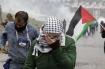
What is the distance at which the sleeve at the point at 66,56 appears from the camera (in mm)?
3911

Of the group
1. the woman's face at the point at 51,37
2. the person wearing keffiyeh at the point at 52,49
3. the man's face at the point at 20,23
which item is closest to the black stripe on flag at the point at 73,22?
the man's face at the point at 20,23

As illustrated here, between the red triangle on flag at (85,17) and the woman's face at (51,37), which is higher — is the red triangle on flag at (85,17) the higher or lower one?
the lower one

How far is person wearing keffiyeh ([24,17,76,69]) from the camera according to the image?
3.90 m

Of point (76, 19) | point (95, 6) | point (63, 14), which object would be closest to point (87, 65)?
point (76, 19)

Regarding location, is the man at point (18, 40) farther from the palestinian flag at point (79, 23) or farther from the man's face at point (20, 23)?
the palestinian flag at point (79, 23)

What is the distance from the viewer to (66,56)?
3957 mm

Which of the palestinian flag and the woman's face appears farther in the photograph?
the palestinian flag

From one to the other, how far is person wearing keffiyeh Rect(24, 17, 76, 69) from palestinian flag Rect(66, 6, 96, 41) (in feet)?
13.9

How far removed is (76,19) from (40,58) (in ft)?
17.1

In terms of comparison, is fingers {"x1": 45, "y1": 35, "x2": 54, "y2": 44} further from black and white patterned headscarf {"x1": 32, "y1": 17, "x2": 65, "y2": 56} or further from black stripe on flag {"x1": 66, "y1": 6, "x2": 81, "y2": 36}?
black stripe on flag {"x1": 66, "y1": 6, "x2": 81, "y2": 36}

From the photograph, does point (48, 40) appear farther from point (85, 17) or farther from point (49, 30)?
point (85, 17)

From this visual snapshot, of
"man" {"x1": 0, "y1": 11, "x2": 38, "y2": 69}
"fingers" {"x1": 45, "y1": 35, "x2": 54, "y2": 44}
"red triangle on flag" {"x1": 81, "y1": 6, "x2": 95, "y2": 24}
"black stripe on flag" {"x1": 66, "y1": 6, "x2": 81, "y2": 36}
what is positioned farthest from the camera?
"red triangle on flag" {"x1": 81, "y1": 6, "x2": 95, "y2": 24}

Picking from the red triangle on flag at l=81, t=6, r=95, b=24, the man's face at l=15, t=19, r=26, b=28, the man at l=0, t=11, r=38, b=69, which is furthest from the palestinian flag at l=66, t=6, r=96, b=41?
the man's face at l=15, t=19, r=26, b=28

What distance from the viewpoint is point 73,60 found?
4.05 meters
